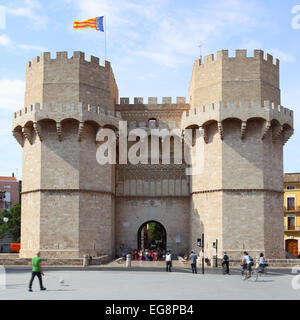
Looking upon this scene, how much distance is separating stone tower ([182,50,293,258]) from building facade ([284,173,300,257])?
1769 centimetres

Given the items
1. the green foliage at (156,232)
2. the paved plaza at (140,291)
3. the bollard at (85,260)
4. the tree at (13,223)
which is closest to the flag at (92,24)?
the bollard at (85,260)

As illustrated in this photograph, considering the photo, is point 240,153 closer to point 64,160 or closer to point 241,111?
point 241,111

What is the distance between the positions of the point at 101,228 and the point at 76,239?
2206 millimetres

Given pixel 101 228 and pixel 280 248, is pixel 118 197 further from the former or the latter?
pixel 280 248

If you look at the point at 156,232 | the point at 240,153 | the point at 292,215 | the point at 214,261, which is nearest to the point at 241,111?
the point at 240,153

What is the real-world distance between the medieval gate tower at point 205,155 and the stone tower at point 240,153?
0.07m

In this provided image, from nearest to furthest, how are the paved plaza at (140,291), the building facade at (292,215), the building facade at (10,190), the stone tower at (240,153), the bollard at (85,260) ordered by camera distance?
the paved plaza at (140,291) < the bollard at (85,260) < the stone tower at (240,153) < the building facade at (292,215) < the building facade at (10,190)

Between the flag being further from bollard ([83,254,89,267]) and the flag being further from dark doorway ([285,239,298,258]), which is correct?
dark doorway ([285,239,298,258])

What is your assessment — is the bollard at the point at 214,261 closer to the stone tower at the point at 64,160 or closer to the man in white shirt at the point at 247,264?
the stone tower at the point at 64,160

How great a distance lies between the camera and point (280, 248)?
113 ft

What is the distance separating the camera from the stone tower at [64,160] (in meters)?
33.3

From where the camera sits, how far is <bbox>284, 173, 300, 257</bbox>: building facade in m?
51.4

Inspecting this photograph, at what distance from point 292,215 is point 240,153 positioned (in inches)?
829
